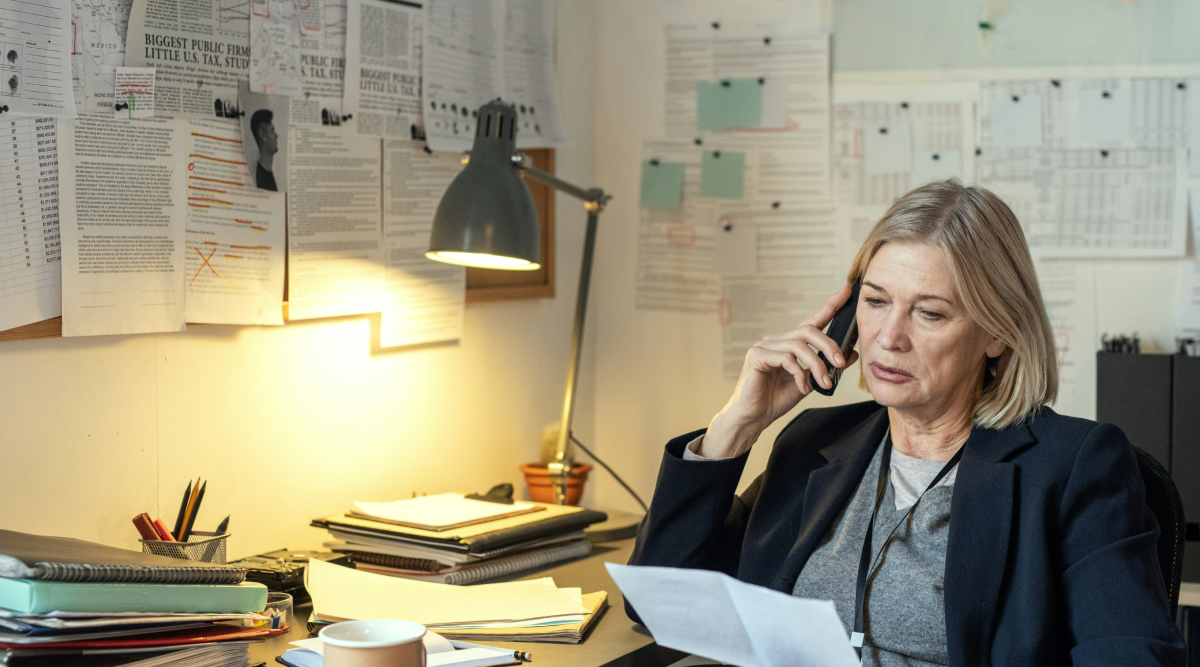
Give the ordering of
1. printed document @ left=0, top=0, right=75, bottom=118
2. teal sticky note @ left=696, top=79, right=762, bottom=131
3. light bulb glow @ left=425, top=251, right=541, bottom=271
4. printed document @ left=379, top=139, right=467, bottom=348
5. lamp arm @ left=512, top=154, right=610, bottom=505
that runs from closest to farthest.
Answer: printed document @ left=0, top=0, right=75, bottom=118, light bulb glow @ left=425, top=251, right=541, bottom=271, printed document @ left=379, top=139, right=467, bottom=348, lamp arm @ left=512, top=154, right=610, bottom=505, teal sticky note @ left=696, top=79, right=762, bottom=131

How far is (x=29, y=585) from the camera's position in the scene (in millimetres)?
1031

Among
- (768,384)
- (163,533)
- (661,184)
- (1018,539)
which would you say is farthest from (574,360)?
(1018,539)

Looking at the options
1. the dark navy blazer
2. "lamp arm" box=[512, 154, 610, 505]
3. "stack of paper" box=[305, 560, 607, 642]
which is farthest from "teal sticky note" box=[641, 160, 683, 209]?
"stack of paper" box=[305, 560, 607, 642]

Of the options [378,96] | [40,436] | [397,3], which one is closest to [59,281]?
[40,436]

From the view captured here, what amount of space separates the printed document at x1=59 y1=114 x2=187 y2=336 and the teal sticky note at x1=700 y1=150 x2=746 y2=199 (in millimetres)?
1153

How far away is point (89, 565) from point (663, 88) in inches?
64.8

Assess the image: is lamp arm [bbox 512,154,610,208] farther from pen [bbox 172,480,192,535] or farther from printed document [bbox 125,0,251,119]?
pen [bbox 172,480,192,535]

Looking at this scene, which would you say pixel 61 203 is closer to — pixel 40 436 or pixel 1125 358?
pixel 40 436

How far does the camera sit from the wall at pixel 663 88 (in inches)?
78.0

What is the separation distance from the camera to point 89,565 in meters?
1.08

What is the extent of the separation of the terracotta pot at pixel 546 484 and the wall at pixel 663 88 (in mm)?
334

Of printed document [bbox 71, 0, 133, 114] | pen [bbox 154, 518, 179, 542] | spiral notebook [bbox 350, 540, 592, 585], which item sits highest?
printed document [bbox 71, 0, 133, 114]

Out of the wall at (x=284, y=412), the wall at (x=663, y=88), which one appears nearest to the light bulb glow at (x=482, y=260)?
the wall at (x=284, y=412)

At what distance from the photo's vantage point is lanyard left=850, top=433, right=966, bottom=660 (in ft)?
4.46
